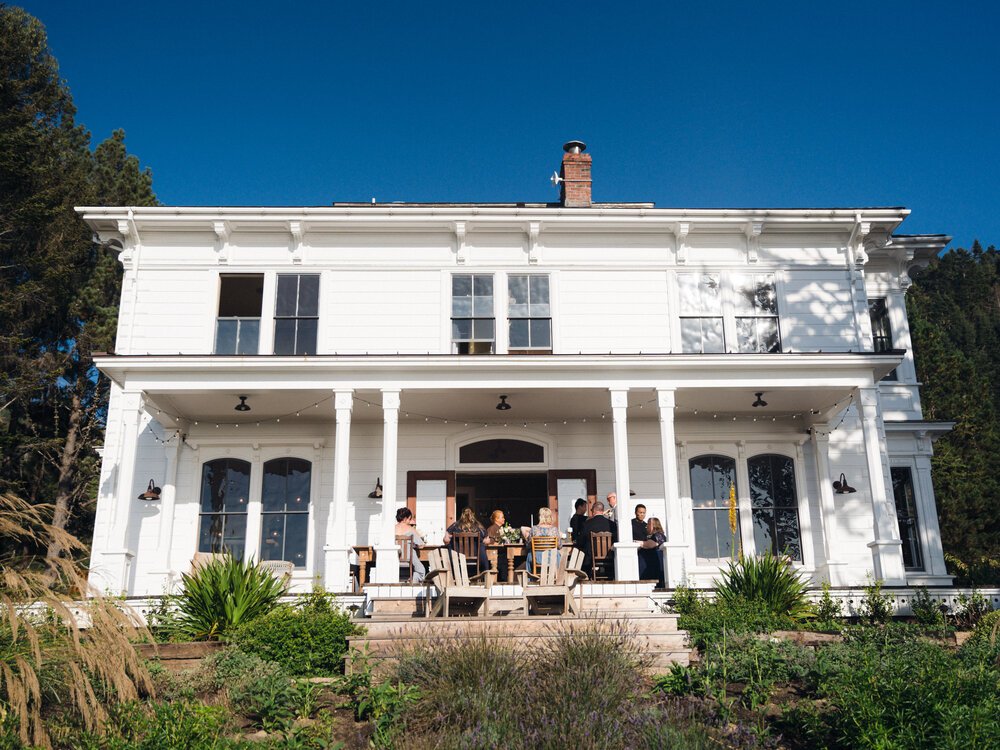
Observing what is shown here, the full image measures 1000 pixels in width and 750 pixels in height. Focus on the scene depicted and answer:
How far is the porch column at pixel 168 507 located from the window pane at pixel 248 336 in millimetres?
1858

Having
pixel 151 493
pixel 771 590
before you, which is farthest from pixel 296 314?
pixel 771 590

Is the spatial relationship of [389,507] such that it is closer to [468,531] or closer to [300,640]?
[468,531]

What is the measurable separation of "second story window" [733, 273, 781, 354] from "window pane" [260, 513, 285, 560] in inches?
332

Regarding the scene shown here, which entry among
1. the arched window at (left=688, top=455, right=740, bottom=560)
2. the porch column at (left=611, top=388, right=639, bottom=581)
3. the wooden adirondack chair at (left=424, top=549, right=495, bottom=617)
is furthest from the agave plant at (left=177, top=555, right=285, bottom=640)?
the arched window at (left=688, top=455, right=740, bottom=560)

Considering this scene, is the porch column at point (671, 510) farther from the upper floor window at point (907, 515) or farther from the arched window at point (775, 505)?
the upper floor window at point (907, 515)

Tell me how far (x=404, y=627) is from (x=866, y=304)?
33.7ft

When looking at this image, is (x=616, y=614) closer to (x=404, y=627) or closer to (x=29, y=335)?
(x=404, y=627)

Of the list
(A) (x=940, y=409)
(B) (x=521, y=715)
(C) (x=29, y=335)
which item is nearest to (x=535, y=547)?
(B) (x=521, y=715)

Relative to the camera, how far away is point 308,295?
14.4 metres

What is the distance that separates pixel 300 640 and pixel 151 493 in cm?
615

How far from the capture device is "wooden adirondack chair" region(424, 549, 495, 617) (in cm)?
941

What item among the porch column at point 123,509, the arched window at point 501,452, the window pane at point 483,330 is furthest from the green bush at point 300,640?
the window pane at point 483,330

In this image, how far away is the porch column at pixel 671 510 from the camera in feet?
39.4

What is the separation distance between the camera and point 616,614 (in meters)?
9.25
